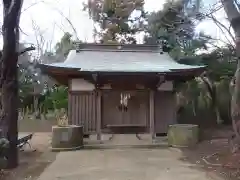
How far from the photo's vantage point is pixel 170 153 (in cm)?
945

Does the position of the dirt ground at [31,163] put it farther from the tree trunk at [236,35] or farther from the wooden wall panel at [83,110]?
the tree trunk at [236,35]

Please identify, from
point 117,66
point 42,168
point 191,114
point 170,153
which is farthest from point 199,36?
point 42,168

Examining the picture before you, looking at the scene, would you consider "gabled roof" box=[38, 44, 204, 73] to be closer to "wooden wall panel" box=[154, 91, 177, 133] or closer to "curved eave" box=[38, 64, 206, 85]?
"curved eave" box=[38, 64, 206, 85]

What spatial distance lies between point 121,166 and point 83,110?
532cm

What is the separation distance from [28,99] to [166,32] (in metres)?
11.2

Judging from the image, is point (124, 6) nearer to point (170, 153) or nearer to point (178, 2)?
point (178, 2)

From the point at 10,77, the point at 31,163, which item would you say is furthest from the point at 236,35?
the point at 31,163

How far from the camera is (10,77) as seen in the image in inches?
290

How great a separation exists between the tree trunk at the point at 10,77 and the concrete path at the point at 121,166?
43.6 inches

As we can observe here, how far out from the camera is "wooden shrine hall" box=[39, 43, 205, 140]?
38.7ft

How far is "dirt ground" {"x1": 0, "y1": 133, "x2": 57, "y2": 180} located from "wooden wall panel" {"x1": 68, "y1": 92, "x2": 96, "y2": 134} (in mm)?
1752

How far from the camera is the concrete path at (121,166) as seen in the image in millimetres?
6312

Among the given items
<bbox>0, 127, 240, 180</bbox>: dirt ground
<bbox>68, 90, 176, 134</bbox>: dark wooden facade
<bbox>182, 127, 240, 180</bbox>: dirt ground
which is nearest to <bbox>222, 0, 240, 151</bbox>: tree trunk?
<bbox>182, 127, 240, 180</bbox>: dirt ground

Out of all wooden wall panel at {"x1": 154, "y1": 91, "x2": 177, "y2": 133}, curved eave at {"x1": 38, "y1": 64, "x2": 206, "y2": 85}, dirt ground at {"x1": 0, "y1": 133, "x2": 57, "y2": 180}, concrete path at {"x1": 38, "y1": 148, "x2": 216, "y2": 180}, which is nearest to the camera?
concrete path at {"x1": 38, "y1": 148, "x2": 216, "y2": 180}
